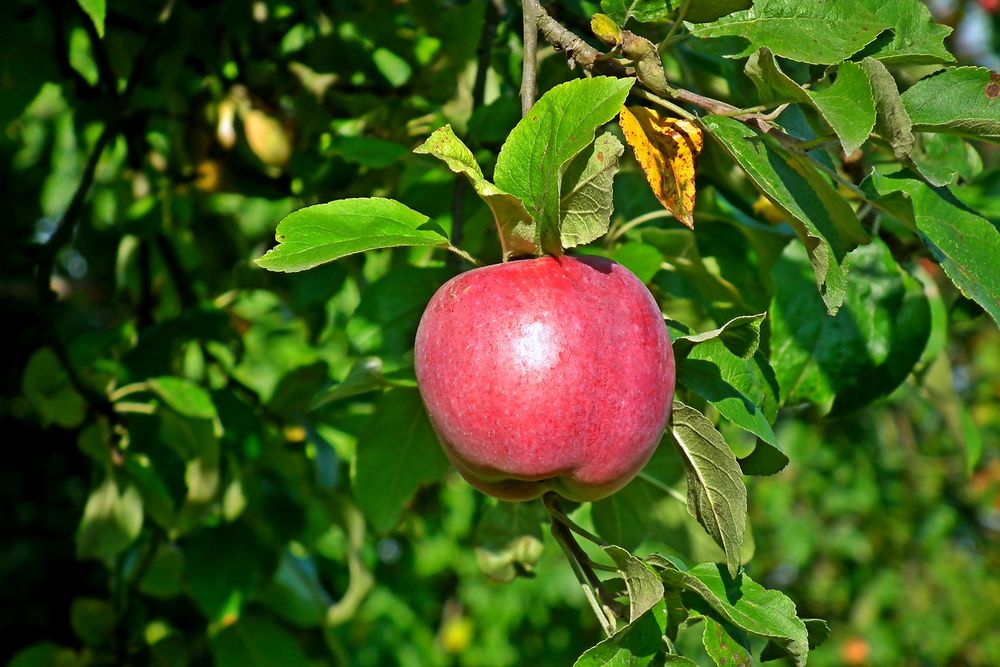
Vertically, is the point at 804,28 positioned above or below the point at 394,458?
above

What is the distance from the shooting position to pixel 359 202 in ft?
2.34

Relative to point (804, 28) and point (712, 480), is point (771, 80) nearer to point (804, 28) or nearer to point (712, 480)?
point (804, 28)

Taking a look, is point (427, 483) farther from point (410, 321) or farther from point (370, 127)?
point (370, 127)

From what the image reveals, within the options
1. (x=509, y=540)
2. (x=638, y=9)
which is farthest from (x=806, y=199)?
(x=509, y=540)

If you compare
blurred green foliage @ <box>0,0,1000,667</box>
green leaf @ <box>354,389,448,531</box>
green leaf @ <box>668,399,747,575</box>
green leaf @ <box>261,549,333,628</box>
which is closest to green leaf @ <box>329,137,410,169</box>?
blurred green foliage @ <box>0,0,1000,667</box>

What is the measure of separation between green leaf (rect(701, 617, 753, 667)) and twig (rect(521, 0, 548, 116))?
359mm

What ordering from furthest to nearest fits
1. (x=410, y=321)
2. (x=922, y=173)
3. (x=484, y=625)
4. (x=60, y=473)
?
(x=484, y=625)
(x=60, y=473)
(x=410, y=321)
(x=922, y=173)

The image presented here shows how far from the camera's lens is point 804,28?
0.76m

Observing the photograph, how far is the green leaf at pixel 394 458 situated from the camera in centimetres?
101

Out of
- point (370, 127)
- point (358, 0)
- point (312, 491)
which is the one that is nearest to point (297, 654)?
point (312, 491)

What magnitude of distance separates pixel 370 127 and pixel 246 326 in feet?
1.80

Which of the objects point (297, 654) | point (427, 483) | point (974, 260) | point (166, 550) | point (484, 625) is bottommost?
point (484, 625)

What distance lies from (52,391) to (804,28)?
97 cm

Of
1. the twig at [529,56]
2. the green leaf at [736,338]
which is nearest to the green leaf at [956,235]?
the green leaf at [736,338]
